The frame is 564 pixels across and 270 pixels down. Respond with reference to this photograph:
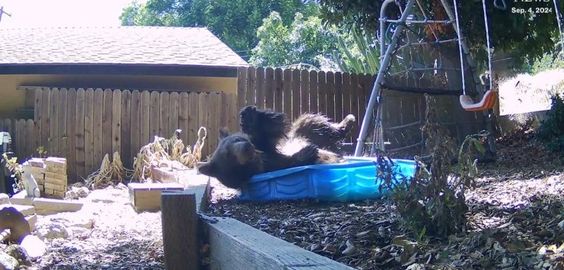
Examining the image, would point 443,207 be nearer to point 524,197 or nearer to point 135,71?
point 524,197

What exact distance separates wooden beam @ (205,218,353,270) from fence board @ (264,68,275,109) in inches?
273

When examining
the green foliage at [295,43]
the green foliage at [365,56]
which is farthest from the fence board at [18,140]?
the green foliage at [295,43]

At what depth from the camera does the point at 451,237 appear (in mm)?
3096

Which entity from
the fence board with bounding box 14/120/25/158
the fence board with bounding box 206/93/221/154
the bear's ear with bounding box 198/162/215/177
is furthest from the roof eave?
the bear's ear with bounding box 198/162/215/177

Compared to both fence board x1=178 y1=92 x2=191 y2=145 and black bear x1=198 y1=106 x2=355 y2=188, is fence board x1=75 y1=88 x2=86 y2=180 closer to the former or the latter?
fence board x1=178 y1=92 x2=191 y2=145

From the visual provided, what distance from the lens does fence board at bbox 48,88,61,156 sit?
10.9m

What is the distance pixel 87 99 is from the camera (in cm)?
1109

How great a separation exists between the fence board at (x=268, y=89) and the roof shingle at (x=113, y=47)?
111 inches

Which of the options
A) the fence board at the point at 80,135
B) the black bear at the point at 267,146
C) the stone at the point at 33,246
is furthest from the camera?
the fence board at the point at 80,135

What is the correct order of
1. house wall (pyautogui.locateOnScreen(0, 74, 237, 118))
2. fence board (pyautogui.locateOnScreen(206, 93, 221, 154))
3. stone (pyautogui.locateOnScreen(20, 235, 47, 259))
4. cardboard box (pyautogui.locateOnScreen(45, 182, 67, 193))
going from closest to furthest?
stone (pyautogui.locateOnScreen(20, 235, 47, 259)) < cardboard box (pyautogui.locateOnScreen(45, 182, 67, 193)) < fence board (pyautogui.locateOnScreen(206, 93, 221, 154)) < house wall (pyautogui.locateOnScreen(0, 74, 237, 118))

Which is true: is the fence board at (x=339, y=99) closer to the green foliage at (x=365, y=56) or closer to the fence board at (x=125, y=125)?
the green foliage at (x=365, y=56)

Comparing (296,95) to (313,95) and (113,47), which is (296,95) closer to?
(313,95)

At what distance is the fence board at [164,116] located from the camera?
11219 mm

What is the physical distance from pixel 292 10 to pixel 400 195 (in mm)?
34402
